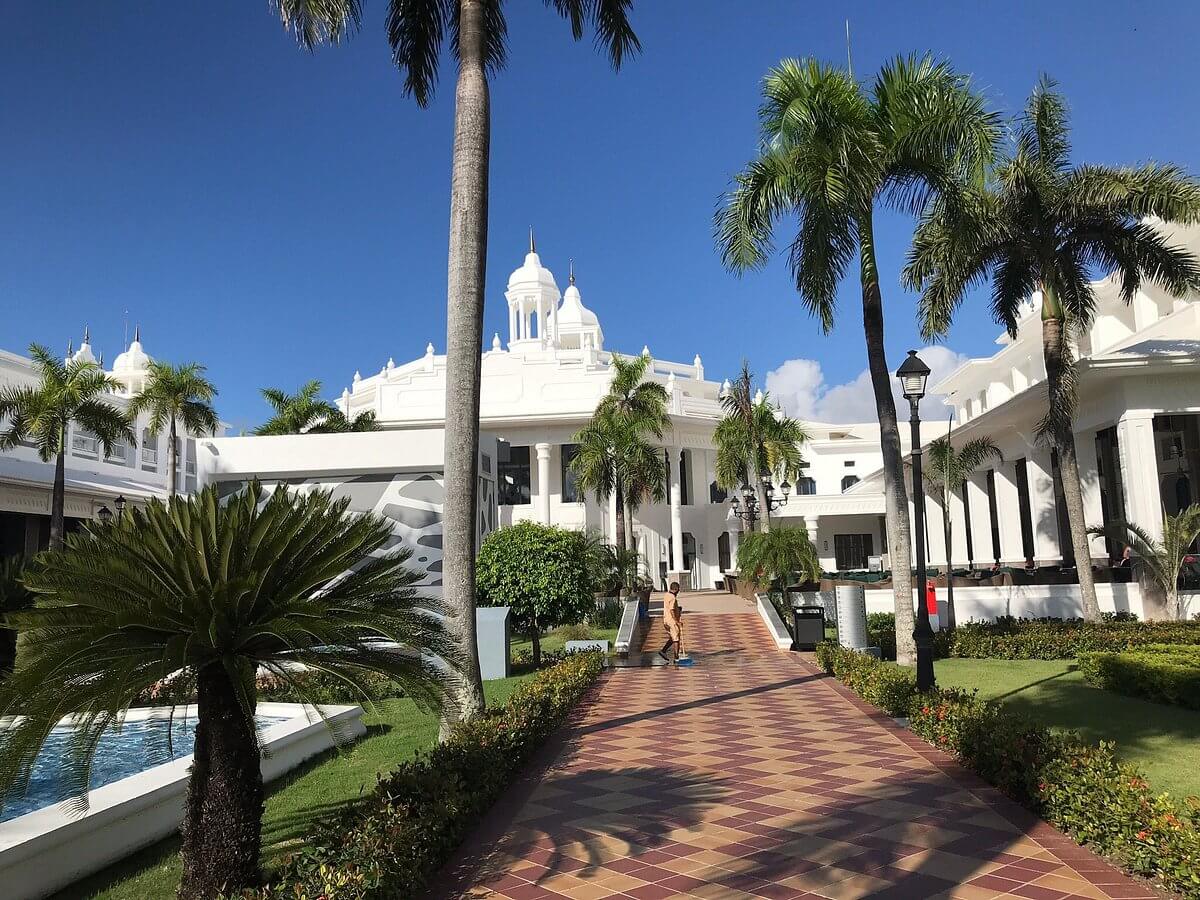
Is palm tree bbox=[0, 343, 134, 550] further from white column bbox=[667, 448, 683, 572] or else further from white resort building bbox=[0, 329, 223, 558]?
white column bbox=[667, 448, 683, 572]

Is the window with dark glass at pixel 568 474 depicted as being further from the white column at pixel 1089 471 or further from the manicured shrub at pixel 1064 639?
the manicured shrub at pixel 1064 639

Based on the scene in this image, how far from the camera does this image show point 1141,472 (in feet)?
68.5

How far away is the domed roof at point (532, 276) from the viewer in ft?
180

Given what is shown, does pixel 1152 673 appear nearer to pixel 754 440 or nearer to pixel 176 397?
pixel 754 440

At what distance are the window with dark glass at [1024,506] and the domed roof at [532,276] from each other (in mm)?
30777

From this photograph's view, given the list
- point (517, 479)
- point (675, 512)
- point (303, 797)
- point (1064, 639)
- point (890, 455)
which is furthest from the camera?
point (517, 479)

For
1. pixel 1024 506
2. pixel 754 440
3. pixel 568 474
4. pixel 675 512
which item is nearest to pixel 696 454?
pixel 675 512

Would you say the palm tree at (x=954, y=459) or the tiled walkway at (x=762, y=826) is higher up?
the palm tree at (x=954, y=459)

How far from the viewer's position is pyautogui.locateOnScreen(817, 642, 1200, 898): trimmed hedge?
521cm

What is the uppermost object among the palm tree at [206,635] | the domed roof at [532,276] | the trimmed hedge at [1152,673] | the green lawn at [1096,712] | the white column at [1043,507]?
the domed roof at [532,276]

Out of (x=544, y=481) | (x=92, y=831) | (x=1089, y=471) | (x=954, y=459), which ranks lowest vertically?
(x=92, y=831)

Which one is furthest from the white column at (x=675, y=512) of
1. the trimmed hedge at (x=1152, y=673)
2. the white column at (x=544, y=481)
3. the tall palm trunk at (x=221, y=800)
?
the tall palm trunk at (x=221, y=800)

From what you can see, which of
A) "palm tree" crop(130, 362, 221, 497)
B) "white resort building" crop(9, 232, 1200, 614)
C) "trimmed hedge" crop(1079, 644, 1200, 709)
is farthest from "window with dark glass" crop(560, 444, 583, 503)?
"trimmed hedge" crop(1079, 644, 1200, 709)

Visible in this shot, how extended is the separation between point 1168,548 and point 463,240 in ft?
53.4
